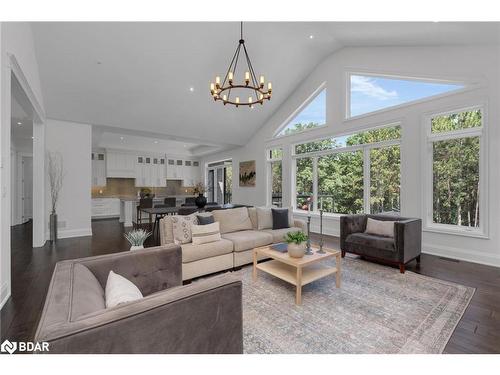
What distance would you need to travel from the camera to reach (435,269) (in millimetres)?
3404

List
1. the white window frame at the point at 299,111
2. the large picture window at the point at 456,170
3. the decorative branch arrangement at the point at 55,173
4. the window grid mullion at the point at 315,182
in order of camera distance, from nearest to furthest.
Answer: the large picture window at the point at 456,170, the decorative branch arrangement at the point at 55,173, the white window frame at the point at 299,111, the window grid mullion at the point at 315,182

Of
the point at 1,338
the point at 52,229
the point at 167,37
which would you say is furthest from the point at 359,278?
the point at 52,229

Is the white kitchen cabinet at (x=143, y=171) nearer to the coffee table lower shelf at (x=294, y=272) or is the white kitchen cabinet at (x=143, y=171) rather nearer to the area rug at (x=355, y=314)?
the area rug at (x=355, y=314)

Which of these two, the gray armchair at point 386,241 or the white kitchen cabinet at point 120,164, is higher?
the white kitchen cabinet at point 120,164

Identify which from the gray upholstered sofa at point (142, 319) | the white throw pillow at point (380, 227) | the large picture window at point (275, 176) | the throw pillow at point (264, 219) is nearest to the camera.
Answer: the gray upholstered sofa at point (142, 319)

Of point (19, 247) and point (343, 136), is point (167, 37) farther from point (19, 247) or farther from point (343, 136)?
point (19, 247)

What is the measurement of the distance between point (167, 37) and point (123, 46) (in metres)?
0.78

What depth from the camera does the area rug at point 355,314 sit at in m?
1.81

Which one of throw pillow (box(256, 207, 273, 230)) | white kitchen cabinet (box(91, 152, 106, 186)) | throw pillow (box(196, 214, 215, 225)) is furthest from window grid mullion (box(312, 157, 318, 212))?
white kitchen cabinet (box(91, 152, 106, 186))

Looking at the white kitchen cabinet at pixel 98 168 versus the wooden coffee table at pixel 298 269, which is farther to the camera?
the white kitchen cabinet at pixel 98 168

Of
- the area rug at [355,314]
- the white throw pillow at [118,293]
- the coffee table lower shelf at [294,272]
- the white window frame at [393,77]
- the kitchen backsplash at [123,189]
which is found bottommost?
the area rug at [355,314]

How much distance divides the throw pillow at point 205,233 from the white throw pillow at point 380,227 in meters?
2.55

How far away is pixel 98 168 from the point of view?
901cm

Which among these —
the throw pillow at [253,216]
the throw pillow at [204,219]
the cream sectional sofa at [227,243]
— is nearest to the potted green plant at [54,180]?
the cream sectional sofa at [227,243]
